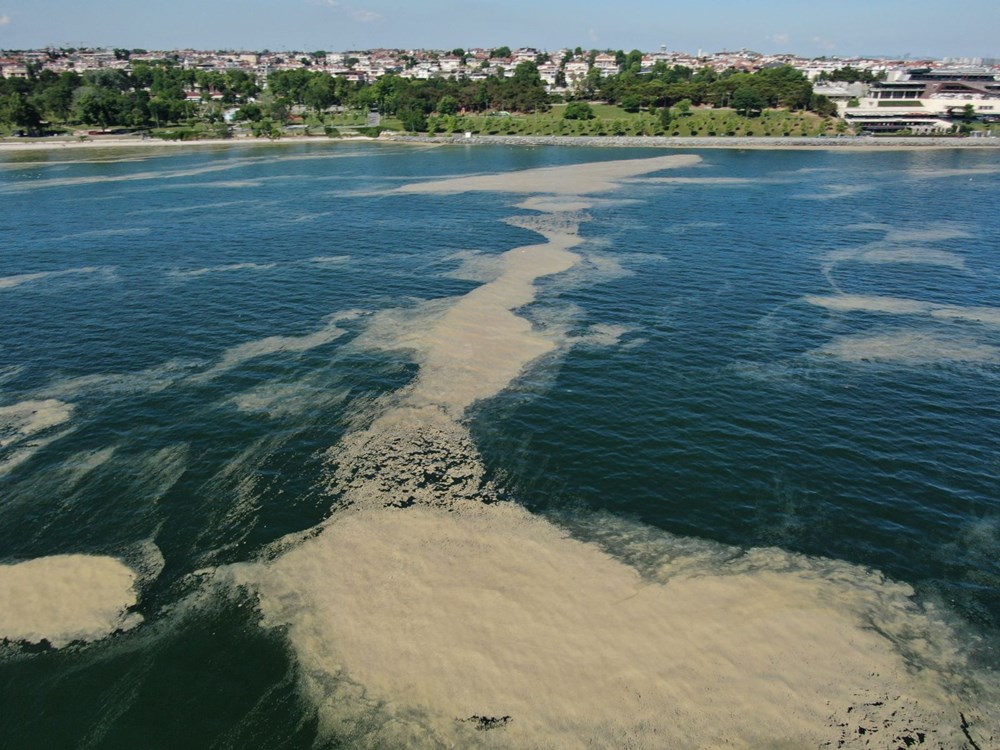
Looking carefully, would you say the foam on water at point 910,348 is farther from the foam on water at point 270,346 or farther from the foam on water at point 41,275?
the foam on water at point 41,275

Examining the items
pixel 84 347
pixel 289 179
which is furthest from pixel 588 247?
pixel 289 179

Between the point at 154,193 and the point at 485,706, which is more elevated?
the point at 154,193

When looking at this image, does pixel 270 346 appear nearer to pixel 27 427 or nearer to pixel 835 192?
pixel 27 427

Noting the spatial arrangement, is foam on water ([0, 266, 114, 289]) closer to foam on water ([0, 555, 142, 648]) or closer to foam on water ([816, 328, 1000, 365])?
foam on water ([0, 555, 142, 648])

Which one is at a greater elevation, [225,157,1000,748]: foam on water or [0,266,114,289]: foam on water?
[0,266,114,289]: foam on water

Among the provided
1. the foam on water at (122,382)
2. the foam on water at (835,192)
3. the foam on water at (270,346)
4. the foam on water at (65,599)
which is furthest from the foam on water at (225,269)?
the foam on water at (835,192)

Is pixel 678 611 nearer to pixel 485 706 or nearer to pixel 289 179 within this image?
pixel 485 706

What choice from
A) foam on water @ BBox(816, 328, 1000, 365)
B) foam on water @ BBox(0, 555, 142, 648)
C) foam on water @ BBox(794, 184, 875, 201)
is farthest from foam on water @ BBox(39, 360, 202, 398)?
foam on water @ BBox(794, 184, 875, 201)
